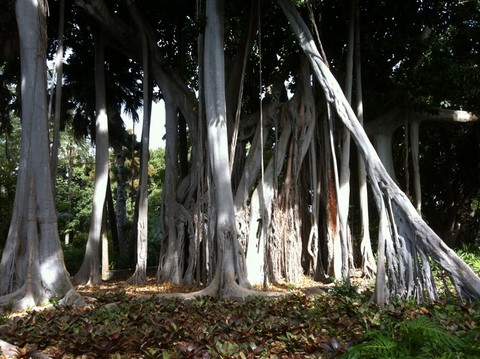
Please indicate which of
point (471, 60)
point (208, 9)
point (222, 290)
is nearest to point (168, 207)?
point (222, 290)

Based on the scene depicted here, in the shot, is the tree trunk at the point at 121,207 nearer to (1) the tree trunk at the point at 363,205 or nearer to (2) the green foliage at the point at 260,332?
(1) the tree trunk at the point at 363,205

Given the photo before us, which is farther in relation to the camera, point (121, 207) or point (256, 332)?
point (121, 207)

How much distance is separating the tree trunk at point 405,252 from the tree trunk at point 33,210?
12.9ft

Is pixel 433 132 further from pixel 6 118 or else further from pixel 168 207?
pixel 6 118

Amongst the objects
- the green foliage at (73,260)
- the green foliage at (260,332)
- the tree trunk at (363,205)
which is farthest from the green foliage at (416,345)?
the green foliage at (73,260)

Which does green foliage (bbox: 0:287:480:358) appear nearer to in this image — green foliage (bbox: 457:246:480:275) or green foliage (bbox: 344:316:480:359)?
green foliage (bbox: 344:316:480:359)

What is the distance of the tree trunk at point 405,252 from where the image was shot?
15.1 feet

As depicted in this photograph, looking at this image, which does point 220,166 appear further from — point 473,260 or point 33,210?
point 473,260

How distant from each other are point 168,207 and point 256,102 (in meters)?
3.35

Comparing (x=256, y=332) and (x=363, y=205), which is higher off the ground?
(x=363, y=205)

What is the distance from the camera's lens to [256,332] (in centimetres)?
353

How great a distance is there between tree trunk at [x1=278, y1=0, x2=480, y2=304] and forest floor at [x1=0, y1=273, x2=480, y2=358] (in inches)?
12.5

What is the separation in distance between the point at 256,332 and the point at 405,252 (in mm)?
2306

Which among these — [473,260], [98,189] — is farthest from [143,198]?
[473,260]
